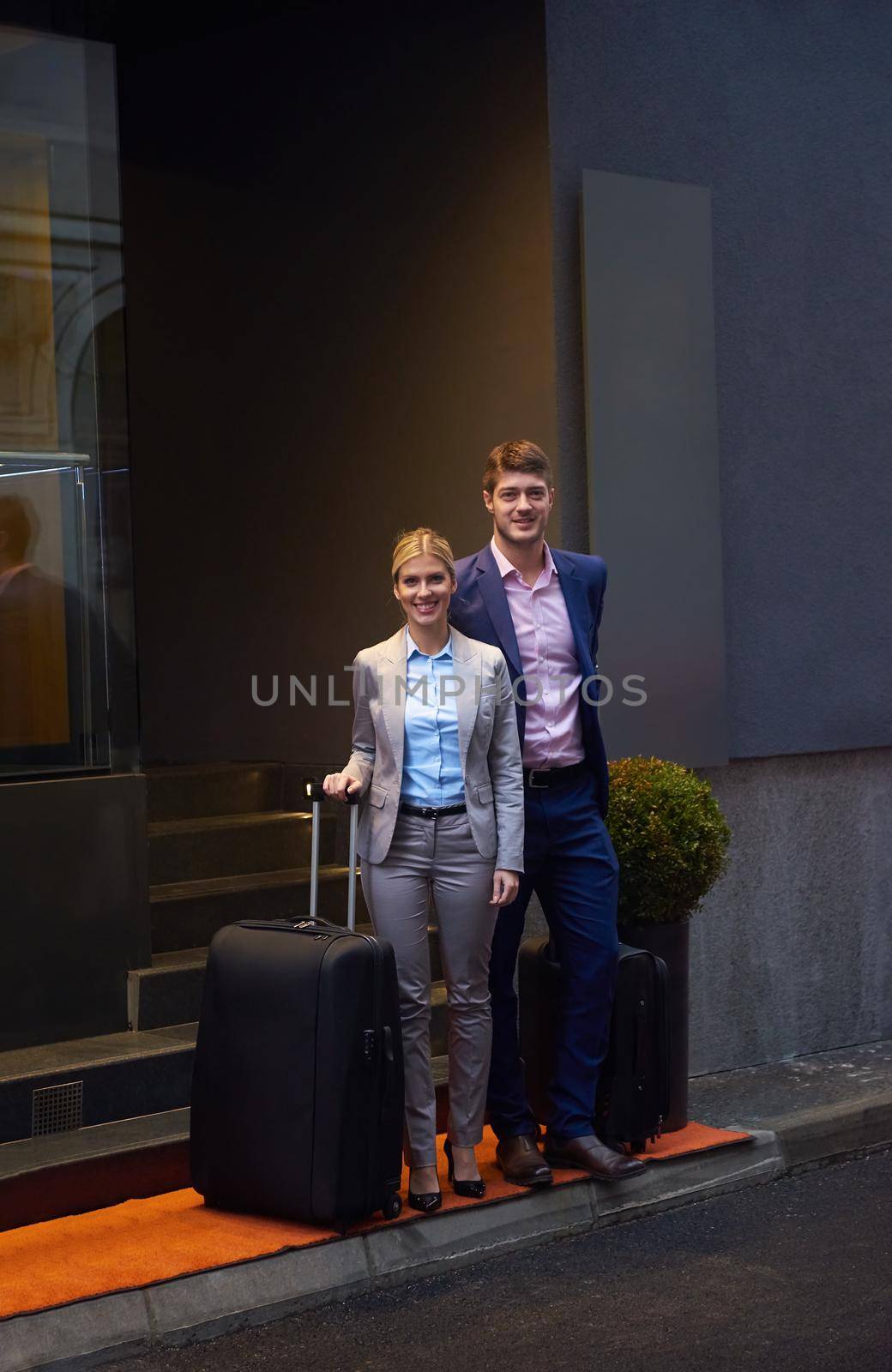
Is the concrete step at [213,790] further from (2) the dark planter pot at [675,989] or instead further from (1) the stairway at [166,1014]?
(2) the dark planter pot at [675,989]

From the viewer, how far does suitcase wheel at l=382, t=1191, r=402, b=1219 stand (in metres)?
4.41

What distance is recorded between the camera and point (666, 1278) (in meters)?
4.40

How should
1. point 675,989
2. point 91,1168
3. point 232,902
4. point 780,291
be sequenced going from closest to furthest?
point 91,1168 < point 675,989 < point 232,902 < point 780,291

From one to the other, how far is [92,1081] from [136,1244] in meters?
0.83

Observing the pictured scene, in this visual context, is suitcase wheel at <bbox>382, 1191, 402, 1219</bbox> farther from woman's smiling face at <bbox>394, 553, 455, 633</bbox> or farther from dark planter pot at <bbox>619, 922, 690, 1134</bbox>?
woman's smiling face at <bbox>394, 553, 455, 633</bbox>

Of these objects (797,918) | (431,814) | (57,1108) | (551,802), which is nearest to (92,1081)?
(57,1108)

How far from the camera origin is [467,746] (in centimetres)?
454

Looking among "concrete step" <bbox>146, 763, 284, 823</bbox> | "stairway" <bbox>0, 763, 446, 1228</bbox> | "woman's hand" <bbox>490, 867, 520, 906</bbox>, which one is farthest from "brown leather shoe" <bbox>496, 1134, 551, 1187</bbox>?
"concrete step" <bbox>146, 763, 284, 823</bbox>

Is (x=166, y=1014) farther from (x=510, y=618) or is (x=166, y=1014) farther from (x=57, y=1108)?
(x=510, y=618)

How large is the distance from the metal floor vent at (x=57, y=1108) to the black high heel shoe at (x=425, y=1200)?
3.73 ft

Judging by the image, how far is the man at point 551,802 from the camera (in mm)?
4852

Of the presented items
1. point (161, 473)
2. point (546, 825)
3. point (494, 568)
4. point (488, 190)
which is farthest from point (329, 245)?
point (546, 825)

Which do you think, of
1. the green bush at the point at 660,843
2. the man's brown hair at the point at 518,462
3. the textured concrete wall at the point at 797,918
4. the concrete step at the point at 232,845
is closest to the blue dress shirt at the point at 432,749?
the man's brown hair at the point at 518,462

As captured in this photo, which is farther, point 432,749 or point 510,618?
point 510,618
